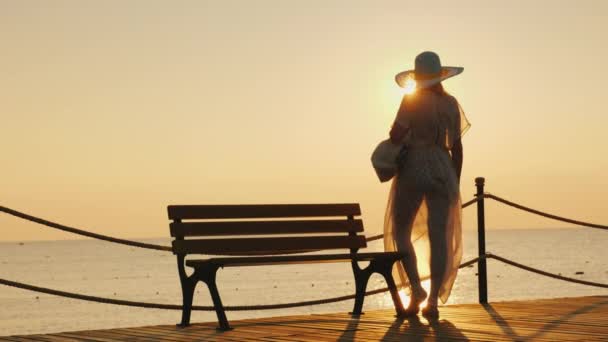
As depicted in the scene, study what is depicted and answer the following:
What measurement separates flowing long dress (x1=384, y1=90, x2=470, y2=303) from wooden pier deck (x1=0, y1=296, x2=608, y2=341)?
0.50 metres

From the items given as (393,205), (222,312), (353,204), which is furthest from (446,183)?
(222,312)

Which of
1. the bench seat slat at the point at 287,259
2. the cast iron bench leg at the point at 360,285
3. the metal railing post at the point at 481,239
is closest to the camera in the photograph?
the bench seat slat at the point at 287,259

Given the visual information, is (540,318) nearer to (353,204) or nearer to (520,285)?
(353,204)

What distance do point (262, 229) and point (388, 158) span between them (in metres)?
1.12

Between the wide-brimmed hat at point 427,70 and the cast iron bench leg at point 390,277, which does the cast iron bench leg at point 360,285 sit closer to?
the cast iron bench leg at point 390,277

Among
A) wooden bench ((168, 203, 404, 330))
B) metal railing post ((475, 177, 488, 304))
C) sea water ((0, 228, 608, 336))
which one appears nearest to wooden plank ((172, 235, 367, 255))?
wooden bench ((168, 203, 404, 330))

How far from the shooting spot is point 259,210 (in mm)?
9172

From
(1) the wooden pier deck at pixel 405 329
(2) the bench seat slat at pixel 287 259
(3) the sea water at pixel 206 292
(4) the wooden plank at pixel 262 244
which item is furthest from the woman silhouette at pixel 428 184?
(3) the sea water at pixel 206 292

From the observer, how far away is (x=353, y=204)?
9.86m

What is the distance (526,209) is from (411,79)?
2.76 metres

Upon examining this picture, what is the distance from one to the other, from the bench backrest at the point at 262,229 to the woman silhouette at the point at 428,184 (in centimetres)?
71

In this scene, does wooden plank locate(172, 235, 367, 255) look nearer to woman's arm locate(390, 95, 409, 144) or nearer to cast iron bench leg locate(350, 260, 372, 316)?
cast iron bench leg locate(350, 260, 372, 316)

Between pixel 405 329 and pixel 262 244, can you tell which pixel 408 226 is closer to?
pixel 262 244

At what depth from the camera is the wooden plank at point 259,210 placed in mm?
8781
